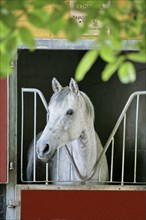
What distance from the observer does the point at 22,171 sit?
281 cm

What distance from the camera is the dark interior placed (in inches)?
107

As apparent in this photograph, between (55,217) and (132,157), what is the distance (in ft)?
2.16

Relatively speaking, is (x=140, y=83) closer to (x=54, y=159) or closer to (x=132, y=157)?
(x=132, y=157)

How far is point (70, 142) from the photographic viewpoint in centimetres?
288

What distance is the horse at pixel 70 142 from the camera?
268 cm

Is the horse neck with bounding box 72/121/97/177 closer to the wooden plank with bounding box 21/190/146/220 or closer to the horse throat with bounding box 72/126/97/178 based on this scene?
the horse throat with bounding box 72/126/97/178

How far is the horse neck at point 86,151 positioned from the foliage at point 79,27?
65.2 inches

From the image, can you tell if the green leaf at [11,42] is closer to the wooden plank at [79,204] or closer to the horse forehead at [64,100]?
the horse forehead at [64,100]

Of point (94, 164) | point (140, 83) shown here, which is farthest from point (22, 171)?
point (140, 83)

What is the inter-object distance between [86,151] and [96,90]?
425mm

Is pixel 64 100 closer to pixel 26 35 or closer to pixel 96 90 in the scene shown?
pixel 96 90

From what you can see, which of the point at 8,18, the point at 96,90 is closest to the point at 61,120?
the point at 96,90

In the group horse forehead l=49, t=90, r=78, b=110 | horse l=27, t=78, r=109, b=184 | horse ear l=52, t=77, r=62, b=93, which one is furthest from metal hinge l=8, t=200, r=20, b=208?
horse ear l=52, t=77, r=62, b=93

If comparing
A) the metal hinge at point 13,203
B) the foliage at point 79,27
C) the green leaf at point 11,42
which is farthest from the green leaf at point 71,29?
the metal hinge at point 13,203
